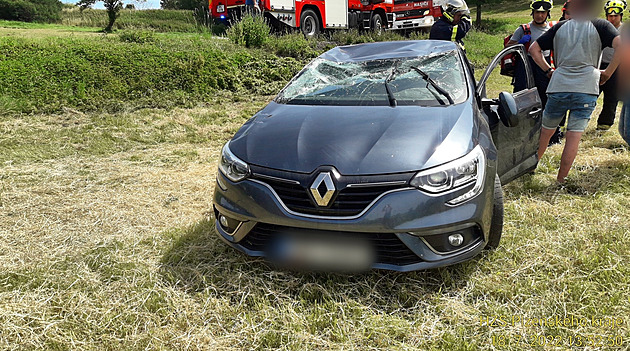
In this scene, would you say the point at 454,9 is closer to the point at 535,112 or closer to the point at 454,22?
the point at 454,22

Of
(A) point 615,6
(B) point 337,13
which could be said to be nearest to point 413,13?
(B) point 337,13

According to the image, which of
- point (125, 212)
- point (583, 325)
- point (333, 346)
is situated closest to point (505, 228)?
point (583, 325)

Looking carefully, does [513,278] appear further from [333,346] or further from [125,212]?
[125,212]

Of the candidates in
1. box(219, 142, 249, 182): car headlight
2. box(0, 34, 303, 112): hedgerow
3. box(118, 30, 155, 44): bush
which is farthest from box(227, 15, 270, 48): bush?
box(219, 142, 249, 182): car headlight

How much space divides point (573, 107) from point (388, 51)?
5.63ft

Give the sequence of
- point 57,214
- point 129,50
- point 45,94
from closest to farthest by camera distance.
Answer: point 57,214 < point 45,94 < point 129,50

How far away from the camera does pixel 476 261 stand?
9.59 ft

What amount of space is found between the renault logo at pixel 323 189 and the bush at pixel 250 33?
8.89 meters

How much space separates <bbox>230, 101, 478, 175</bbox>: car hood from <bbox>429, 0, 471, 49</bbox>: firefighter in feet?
12.5

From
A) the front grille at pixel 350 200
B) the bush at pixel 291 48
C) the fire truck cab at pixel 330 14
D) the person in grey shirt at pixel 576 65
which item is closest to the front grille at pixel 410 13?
the fire truck cab at pixel 330 14

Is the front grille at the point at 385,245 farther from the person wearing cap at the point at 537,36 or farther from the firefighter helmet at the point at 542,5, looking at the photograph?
the firefighter helmet at the point at 542,5

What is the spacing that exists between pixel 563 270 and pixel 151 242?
2.78m

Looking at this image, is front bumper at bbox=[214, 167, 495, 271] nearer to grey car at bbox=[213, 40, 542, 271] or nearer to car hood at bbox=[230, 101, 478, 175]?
grey car at bbox=[213, 40, 542, 271]

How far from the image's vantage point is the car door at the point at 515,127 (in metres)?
3.47
